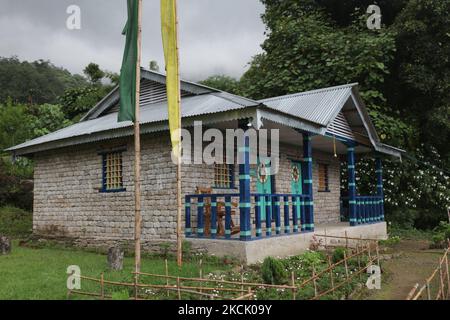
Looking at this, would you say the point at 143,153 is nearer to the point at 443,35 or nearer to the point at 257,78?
the point at 257,78

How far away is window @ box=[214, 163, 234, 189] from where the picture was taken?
12.2 m

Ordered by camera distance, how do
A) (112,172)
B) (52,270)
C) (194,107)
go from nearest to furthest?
1. (52,270)
2. (194,107)
3. (112,172)

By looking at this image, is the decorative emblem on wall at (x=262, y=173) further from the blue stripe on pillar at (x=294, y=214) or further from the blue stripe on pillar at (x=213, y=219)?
the blue stripe on pillar at (x=213, y=219)

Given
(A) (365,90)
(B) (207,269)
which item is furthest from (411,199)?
(B) (207,269)

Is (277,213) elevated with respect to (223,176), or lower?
lower

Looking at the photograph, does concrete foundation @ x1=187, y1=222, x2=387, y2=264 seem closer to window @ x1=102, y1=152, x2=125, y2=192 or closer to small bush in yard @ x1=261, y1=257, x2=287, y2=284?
small bush in yard @ x1=261, y1=257, x2=287, y2=284

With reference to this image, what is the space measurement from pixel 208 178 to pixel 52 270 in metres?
4.36

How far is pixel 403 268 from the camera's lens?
33.7 ft

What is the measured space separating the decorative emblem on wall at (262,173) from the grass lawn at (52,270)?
415cm

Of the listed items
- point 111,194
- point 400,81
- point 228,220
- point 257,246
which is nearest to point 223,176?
point 228,220

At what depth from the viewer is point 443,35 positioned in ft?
61.6

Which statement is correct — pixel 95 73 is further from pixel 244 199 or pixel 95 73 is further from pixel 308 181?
pixel 244 199
